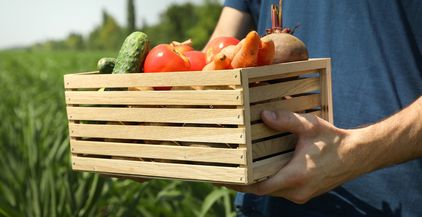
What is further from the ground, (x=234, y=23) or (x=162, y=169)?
(x=234, y=23)

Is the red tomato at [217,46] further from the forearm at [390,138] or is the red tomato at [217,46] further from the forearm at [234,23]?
the forearm at [234,23]

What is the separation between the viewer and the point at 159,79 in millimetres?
1350

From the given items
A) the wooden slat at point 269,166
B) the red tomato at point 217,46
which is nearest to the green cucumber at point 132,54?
the red tomato at point 217,46

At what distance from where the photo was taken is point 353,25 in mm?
1615

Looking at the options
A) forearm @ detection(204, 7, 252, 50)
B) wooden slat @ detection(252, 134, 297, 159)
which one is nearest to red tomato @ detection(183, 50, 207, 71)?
wooden slat @ detection(252, 134, 297, 159)

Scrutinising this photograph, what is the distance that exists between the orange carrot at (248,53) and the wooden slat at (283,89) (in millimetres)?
52

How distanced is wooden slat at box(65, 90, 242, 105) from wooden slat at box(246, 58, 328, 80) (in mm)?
48

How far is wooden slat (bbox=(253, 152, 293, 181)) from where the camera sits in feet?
4.27

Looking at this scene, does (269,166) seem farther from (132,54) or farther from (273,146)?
(132,54)

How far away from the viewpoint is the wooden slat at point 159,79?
1.27 meters

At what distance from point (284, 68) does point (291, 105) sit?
0.29 ft

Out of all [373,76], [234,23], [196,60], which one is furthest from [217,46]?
[234,23]

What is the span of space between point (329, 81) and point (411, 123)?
20 cm

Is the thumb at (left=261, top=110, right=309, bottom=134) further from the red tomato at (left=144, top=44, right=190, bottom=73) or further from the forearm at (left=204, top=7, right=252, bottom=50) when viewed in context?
the forearm at (left=204, top=7, right=252, bottom=50)
